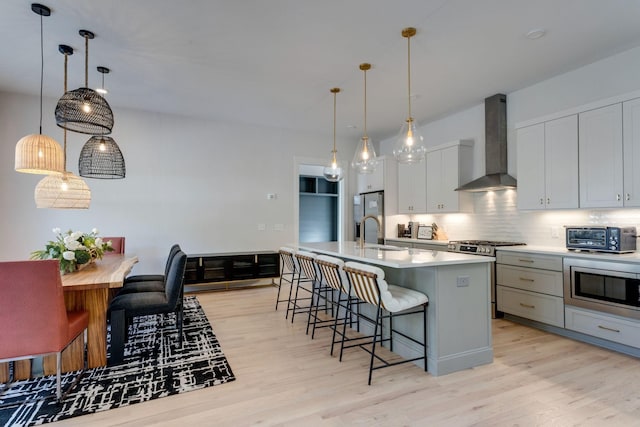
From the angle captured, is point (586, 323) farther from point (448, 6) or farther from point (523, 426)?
point (448, 6)

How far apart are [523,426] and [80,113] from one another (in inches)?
153

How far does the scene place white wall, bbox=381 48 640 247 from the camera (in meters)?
3.46

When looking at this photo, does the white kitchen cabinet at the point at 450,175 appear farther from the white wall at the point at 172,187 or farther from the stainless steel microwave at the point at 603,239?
the white wall at the point at 172,187

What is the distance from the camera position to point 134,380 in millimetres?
2537

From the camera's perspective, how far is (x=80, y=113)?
8.97ft

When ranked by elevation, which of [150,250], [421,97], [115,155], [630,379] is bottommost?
[630,379]

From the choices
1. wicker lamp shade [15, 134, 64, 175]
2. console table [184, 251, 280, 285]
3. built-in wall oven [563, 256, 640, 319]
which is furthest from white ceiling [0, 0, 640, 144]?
console table [184, 251, 280, 285]

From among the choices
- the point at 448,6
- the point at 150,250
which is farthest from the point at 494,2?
the point at 150,250

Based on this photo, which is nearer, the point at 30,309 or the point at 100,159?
the point at 30,309

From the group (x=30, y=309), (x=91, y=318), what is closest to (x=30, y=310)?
(x=30, y=309)

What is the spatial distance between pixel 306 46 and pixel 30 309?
3.08 metres

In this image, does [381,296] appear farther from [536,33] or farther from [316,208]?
[316,208]

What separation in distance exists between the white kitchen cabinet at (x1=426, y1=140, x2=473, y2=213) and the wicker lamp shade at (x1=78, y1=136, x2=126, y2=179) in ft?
14.5

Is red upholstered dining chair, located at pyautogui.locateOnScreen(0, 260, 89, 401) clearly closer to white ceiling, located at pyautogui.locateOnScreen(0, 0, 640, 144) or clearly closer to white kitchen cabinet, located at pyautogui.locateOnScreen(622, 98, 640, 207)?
white ceiling, located at pyautogui.locateOnScreen(0, 0, 640, 144)
